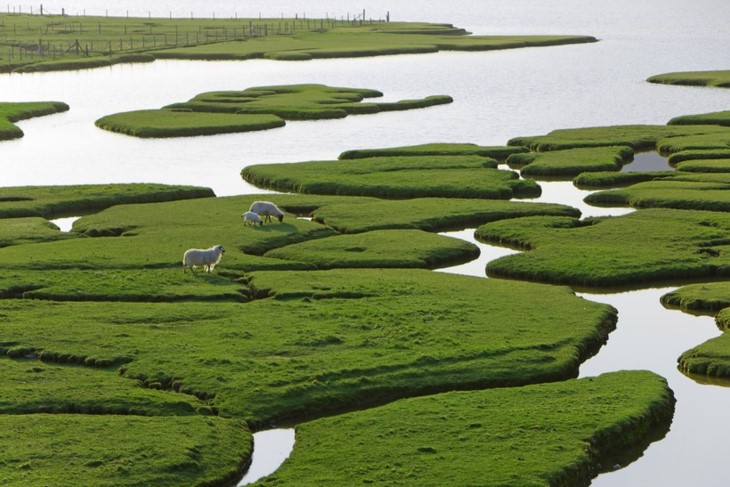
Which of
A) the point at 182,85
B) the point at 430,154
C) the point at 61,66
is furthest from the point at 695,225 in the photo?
the point at 61,66

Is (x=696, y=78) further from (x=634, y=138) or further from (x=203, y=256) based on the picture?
(x=203, y=256)

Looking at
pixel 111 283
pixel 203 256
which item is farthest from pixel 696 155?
pixel 111 283

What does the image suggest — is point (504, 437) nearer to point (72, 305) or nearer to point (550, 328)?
point (550, 328)

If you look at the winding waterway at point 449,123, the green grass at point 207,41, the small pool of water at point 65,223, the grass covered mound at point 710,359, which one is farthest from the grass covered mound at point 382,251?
the green grass at point 207,41

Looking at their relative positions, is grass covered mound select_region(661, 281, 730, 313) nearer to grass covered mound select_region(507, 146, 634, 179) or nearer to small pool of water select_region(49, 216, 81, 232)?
small pool of water select_region(49, 216, 81, 232)

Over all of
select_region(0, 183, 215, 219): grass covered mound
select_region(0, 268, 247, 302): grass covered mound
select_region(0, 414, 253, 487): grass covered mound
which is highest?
select_region(0, 414, 253, 487): grass covered mound

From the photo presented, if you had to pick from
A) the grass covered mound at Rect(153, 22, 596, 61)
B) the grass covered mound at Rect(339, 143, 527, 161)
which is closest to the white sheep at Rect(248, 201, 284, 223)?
the grass covered mound at Rect(339, 143, 527, 161)
